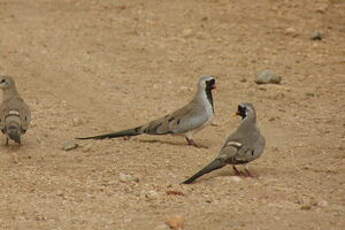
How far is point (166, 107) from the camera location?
1102 cm

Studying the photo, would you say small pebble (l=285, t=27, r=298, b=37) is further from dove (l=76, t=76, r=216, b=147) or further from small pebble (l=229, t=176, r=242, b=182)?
small pebble (l=229, t=176, r=242, b=182)

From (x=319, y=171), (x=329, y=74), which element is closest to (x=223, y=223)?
(x=319, y=171)

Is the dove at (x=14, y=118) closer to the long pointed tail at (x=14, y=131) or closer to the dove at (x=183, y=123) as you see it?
the long pointed tail at (x=14, y=131)

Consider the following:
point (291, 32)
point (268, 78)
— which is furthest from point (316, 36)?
point (268, 78)

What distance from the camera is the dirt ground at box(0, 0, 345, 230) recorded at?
7605 millimetres

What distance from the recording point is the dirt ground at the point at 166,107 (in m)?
7.61

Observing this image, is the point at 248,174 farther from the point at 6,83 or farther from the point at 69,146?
the point at 6,83

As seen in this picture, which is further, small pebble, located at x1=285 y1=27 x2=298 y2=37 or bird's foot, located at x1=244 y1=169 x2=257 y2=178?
small pebble, located at x1=285 y1=27 x2=298 y2=37

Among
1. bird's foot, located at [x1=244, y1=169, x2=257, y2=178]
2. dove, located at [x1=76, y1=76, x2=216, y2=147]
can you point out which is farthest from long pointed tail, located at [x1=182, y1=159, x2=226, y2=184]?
dove, located at [x1=76, y1=76, x2=216, y2=147]

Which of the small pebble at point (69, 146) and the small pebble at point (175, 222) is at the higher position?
the small pebble at point (175, 222)

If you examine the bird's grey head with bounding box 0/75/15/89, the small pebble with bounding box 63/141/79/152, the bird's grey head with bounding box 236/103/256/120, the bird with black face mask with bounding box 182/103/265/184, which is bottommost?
the small pebble with bounding box 63/141/79/152

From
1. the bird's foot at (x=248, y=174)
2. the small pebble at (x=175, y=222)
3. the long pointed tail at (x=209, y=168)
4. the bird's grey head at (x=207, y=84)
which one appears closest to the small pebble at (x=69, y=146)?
the bird's grey head at (x=207, y=84)

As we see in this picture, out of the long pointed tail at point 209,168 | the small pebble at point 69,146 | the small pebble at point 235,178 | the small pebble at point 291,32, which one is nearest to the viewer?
the long pointed tail at point 209,168

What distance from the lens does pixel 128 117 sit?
10.6 meters
